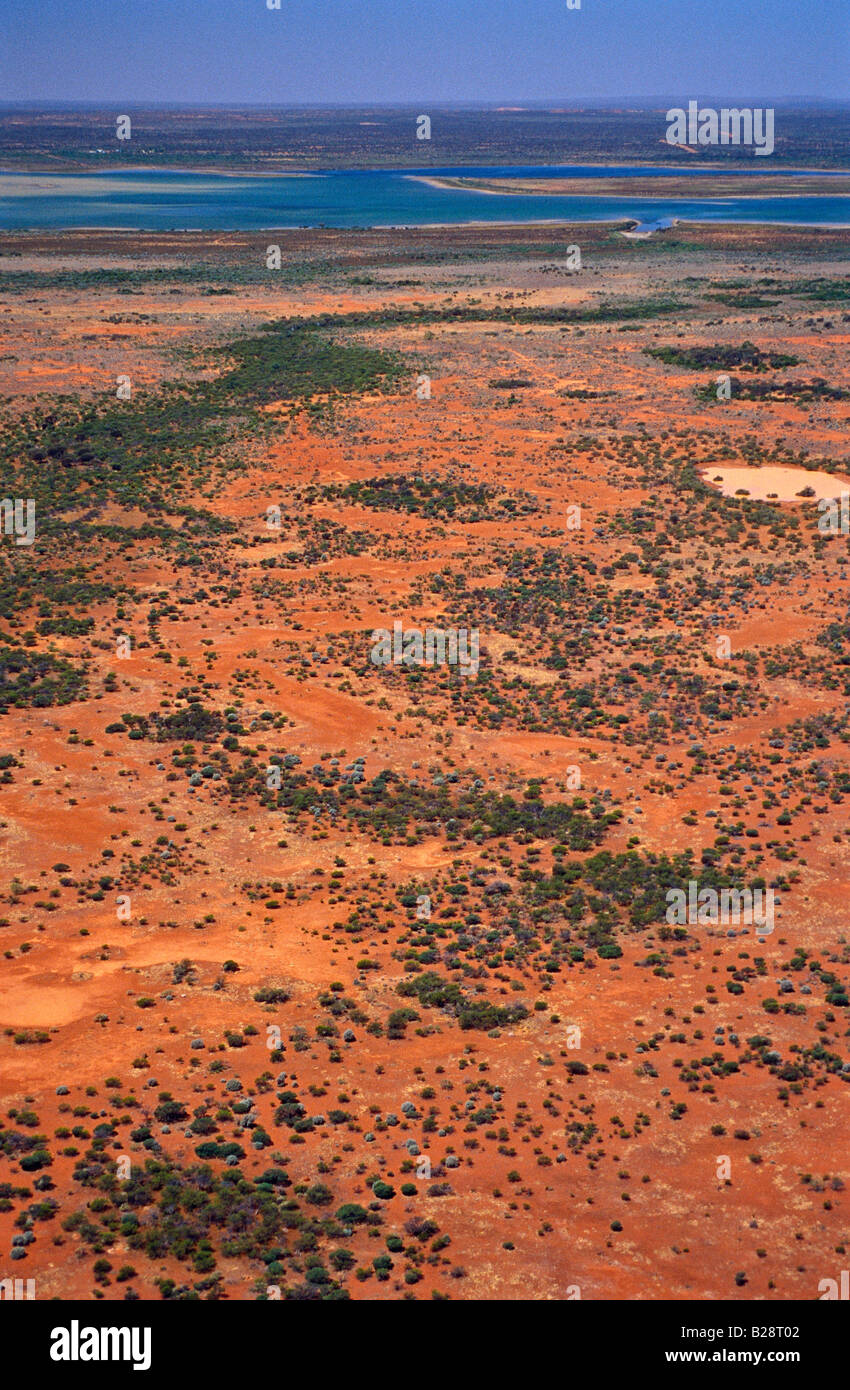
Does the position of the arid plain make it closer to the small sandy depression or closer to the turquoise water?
the small sandy depression

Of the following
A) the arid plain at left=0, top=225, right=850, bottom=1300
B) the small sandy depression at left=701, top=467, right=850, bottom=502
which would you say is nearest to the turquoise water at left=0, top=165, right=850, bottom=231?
the arid plain at left=0, top=225, right=850, bottom=1300

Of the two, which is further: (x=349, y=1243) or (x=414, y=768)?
(x=414, y=768)

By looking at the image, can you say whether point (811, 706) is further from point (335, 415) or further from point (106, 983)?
point (335, 415)

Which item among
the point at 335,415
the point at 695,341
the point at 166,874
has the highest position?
the point at 695,341

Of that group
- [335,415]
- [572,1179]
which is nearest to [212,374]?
[335,415]

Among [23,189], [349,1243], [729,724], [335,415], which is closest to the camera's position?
[349,1243]

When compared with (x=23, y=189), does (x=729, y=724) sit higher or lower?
lower
